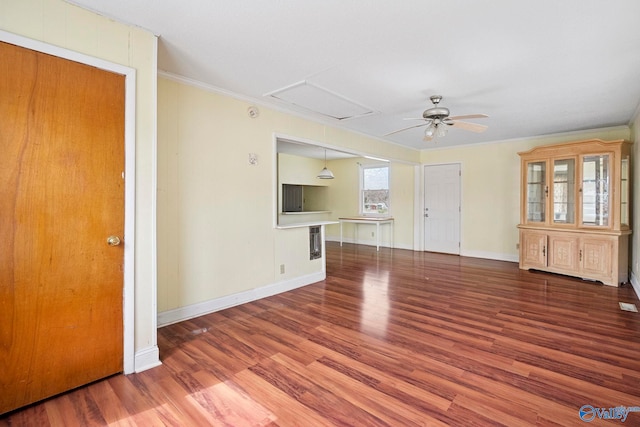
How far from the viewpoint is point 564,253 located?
4.89 m

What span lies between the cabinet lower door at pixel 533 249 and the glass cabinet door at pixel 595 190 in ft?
2.11

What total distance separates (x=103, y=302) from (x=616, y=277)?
6152mm

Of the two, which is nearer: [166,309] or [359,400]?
[359,400]

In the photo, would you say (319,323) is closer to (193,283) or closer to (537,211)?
(193,283)

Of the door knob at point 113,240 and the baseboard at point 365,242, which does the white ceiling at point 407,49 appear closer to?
the door knob at point 113,240

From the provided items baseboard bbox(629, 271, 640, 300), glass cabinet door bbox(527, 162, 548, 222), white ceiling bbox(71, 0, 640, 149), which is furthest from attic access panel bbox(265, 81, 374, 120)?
baseboard bbox(629, 271, 640, 300)

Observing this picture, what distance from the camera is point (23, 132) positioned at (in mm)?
1788

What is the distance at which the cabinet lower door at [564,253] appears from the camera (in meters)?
4.77

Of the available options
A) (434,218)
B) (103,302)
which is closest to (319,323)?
(103,302)

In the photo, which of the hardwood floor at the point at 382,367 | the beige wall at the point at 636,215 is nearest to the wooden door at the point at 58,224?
the hardwood floor at the point at 382,367

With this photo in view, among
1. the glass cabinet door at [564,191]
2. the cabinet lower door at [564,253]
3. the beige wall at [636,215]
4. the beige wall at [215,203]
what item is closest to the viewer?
the beige wall at [215,203]

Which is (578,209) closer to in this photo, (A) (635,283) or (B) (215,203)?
(A) (635,283)

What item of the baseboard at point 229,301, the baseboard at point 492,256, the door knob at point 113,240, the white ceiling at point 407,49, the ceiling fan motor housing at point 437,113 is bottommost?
the baseboard at point 229,301

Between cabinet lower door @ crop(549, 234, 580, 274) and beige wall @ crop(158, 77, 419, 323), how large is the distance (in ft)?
13.8
